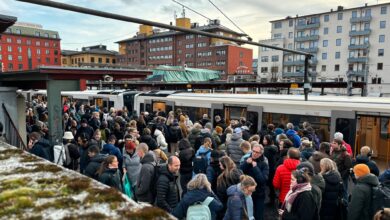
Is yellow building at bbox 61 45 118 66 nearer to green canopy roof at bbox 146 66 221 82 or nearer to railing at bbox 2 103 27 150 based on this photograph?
green canopy roof at bbox 146 66 221 82

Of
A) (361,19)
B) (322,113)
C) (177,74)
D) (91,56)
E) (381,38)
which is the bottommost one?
(322,113)

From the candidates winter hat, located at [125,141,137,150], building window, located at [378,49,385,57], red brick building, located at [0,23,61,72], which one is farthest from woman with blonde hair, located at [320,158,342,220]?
red brick building, located at [0,23,61,72]

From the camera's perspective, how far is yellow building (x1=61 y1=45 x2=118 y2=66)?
101312 mm

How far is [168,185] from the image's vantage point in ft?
16.0

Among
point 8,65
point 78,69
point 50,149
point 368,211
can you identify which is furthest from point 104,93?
point 8,65

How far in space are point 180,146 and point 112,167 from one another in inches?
75.4

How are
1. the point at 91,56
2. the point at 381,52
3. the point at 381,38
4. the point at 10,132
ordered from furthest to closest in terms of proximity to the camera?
the point at 91,56 → the point at 381,38 → the point at 381,52 → the point at 10,132

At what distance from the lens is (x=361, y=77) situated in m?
63.8

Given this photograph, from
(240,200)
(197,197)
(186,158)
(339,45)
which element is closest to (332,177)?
(240,200)

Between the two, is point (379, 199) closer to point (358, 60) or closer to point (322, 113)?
point (322, 113)

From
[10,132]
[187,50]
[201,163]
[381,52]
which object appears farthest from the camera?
[187,50]

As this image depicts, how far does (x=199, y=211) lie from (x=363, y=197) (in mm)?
2615

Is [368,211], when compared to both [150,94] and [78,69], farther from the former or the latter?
[150,94]

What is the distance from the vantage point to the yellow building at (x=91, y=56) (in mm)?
101312
